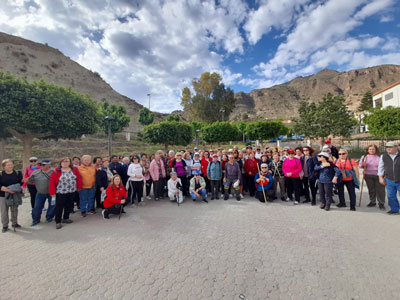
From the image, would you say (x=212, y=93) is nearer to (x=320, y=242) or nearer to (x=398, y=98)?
(x=398, y=98)

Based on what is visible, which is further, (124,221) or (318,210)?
(318,210)

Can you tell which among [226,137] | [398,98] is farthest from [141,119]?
[398,98]

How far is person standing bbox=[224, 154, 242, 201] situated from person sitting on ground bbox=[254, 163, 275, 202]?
2.17 feet

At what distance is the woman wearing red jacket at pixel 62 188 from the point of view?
4.46m

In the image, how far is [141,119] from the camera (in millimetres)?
43812

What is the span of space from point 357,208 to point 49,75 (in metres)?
71.7

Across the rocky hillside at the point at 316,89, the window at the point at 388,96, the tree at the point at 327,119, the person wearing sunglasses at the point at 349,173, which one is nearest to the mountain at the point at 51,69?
the tree at the point at 327,119

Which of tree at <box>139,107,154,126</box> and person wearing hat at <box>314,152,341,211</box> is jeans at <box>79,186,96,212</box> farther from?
tree at <box>139,107,154,126</box>

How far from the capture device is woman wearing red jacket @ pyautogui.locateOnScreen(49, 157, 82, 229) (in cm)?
446

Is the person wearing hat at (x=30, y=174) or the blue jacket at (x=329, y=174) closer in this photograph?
the person wearing hat at (x=30, y=174)

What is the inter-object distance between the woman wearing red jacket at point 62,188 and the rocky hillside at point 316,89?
10425cm

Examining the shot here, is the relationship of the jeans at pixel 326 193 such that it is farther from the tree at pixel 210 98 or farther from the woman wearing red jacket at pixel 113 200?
the tree at pixel 210 98

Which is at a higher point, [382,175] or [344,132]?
[344,132]

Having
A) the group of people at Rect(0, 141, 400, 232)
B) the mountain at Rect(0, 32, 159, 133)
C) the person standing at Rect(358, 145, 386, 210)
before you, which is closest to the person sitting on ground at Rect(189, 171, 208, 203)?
the group of people at Rect(0, 141, 400, 232)
